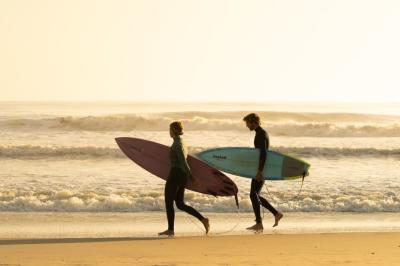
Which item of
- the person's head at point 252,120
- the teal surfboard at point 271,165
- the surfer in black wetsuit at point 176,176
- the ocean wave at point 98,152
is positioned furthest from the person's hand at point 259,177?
the ocean wave at point 98,152

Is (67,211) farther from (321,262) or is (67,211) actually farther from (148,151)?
(321,262)

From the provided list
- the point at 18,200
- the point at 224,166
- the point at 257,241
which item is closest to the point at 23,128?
the point at 18,200

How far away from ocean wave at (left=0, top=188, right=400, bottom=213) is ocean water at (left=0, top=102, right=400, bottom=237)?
0.02 metres

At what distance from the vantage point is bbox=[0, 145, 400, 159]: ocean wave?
23.5 m

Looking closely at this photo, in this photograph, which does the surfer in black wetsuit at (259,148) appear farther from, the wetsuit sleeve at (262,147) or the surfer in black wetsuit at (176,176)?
the surfer in black wetsuit at (176,176)

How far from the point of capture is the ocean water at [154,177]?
43.8 ft

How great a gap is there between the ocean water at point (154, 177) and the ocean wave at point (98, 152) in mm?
30

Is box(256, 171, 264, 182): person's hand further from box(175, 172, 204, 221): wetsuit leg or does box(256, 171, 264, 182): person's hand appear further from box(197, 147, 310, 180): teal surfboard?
box(197, 147, 310, 180): teal surfboard

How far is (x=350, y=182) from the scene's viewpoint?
17.1 metres

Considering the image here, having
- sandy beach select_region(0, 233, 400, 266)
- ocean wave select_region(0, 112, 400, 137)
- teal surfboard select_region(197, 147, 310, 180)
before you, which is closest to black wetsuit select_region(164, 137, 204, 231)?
sandy beach select_region(0, 233, 400, 266)

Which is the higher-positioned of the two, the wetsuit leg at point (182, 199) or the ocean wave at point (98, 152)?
the wetsuit leg at point (182, 199)

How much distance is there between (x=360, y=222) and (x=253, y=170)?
1.69m

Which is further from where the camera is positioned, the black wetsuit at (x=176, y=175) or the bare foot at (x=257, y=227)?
the bare foot at (x=257, y=227)

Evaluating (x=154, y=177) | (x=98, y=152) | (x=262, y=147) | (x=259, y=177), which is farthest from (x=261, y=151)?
(x=98, y=152)
